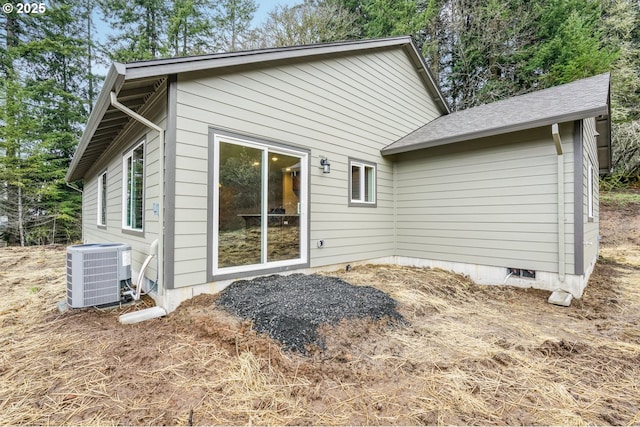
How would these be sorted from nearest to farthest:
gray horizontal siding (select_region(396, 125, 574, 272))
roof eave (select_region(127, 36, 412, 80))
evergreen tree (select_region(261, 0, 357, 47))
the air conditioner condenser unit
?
1. roof eave (select_region(127, 36, 412, 80))
2. the air conditioner condenser unit
3. gray horizontal siding (select_region(396, 125, 574, 272))
4. evergreen tree (select_region(261, 0, 357, 47))

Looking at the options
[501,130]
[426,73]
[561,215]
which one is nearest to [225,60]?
[501,130]

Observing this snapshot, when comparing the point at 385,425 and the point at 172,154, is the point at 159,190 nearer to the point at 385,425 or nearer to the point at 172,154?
the point at 172,154

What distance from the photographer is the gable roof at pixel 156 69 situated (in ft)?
10.1

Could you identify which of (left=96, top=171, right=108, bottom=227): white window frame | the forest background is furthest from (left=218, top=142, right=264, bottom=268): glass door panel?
the forest background

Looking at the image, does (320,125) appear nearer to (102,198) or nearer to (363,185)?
(363,185)

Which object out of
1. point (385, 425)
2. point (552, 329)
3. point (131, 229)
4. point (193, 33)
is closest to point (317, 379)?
point (385, 425)

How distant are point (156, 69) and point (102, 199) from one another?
6.34 m

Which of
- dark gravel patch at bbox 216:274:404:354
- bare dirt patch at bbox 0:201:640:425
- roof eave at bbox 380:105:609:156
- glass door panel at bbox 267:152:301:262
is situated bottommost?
bare dirt patch at bbox 0:201:640:425

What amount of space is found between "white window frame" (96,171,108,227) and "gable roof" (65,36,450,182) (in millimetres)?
944

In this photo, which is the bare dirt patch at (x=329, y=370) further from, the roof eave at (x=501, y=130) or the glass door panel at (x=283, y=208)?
the roof eave at (x=501, y=130)

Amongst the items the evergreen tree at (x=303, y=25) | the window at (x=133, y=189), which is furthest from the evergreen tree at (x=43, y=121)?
the window at (x=133, y=189)

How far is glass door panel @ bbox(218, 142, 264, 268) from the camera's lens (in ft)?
12.5

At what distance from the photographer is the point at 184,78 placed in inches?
137

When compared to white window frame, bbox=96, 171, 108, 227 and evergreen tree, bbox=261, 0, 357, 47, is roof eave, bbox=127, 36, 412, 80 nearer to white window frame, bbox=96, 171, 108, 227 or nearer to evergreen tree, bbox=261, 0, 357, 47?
white window frame, bbox=96, 171, 108, 227
